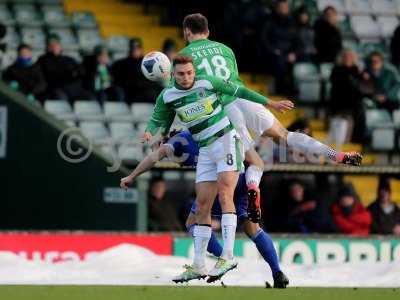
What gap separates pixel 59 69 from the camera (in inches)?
770

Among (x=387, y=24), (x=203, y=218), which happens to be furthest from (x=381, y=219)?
(x=203, y=218)

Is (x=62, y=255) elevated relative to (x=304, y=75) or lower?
lower

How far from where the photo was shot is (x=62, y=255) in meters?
17.2

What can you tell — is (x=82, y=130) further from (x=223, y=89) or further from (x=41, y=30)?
(x=223, y=89)

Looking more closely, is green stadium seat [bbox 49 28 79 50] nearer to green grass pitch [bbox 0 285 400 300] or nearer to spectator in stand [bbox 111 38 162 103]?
spectator in stand [bbox 111 38 162 103]

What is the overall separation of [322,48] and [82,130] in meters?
5.18

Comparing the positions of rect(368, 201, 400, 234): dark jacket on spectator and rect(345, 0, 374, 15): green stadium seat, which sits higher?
rect(345, 0, 374, 15): green stadium seat

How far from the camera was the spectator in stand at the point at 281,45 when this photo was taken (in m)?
22.2

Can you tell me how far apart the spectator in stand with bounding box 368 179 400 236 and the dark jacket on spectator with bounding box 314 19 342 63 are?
3.89 meters

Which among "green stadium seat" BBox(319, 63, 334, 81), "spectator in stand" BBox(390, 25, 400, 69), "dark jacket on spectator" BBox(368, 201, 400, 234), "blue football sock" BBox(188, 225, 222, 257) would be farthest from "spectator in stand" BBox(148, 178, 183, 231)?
"spectator in stand" BBox(390, 25, 400, 69)

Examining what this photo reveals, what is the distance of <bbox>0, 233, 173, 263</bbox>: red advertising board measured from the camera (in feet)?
56.2

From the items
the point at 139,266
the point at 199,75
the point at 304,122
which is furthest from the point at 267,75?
the point at 199,75

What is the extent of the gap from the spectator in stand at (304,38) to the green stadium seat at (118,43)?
2.58m

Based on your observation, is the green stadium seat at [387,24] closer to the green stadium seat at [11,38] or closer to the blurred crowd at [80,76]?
the blurred crowd at [80,76]
